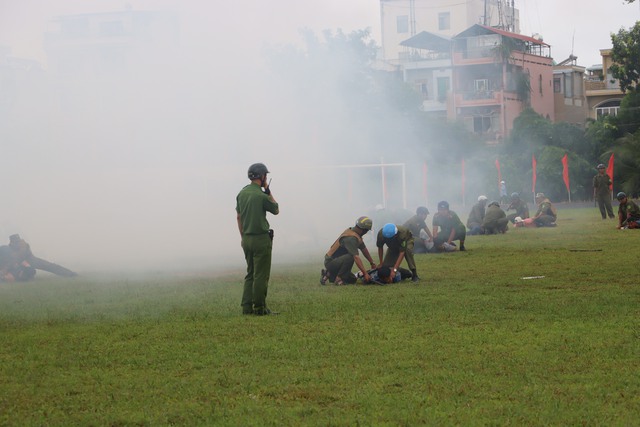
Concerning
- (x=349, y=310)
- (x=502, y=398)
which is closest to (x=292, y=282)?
(x=349, y=310)

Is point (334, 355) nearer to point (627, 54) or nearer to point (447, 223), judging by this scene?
point (447, 223)

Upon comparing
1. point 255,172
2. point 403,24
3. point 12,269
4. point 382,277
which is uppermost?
point 403,24

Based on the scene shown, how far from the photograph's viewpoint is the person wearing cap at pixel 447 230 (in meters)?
26.4

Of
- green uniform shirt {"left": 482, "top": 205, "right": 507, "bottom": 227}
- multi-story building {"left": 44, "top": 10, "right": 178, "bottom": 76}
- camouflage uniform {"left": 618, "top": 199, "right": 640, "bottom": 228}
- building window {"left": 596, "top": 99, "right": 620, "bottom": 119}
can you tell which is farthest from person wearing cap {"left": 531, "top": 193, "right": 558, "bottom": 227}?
building window {"left": 596, "top": 99, "right": 620, "bottom": 119}

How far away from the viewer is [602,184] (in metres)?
38.7

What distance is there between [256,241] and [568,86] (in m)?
77.0

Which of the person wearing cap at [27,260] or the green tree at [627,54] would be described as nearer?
the person wearing cap at [27,260]

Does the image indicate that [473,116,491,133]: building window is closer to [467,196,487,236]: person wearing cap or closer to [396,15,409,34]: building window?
[396,15,409,34]: building window

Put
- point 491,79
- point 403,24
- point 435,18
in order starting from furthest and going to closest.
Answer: point 435,18, point 403,24, point 491,79

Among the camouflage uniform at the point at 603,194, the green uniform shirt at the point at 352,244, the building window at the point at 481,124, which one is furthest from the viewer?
the building window at the point at 481,124

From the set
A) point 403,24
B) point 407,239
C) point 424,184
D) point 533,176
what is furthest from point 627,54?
point 407,239

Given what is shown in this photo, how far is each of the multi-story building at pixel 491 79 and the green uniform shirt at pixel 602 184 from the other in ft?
116

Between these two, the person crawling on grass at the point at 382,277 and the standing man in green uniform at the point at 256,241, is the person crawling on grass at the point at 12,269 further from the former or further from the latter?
the standing man in green uniform at the point at 256,241

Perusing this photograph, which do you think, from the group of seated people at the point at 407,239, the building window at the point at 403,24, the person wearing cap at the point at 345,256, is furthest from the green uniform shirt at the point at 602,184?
the building window at the point at 403,24
